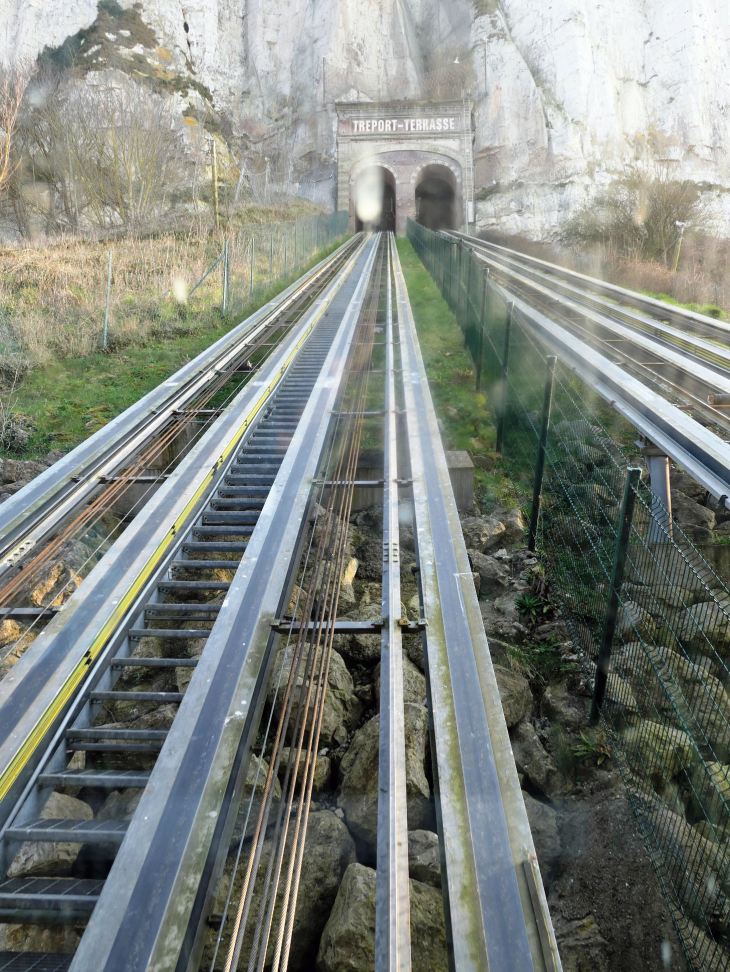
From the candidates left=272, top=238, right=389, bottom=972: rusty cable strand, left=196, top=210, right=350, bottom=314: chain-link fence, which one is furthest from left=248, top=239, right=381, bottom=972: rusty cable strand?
left=196, top=210, right=350, bottom=314: chain-link fence

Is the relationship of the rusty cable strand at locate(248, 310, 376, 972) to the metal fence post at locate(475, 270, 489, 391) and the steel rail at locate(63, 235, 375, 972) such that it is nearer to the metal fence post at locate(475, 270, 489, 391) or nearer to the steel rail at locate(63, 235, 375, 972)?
the steel rail at locate(63, 235, 375, 972)

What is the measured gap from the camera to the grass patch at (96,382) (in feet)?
24.4

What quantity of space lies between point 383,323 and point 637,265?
43.5 ft

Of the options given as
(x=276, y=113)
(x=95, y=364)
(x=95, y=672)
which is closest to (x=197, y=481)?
(x=95, y=672)

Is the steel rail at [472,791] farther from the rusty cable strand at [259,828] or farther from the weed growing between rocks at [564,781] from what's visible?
the rusty cable strand at [259,828]

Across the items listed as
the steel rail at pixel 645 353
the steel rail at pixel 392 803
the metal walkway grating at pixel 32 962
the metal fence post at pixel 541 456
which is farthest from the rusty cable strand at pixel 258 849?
the steel rail at pixel 645 353

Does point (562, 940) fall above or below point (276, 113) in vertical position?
below

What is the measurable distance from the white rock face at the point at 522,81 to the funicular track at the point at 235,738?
3502 cm

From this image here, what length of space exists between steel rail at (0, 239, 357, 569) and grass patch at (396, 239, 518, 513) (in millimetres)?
3197

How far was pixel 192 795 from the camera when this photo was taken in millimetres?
2504

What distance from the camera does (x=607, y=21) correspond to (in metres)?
36.4

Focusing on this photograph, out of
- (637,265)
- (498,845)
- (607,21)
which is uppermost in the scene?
(607,21)

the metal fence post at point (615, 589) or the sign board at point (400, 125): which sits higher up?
the sign board at point (400, 125)

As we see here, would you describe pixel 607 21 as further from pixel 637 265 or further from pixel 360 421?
pixel 360 421
